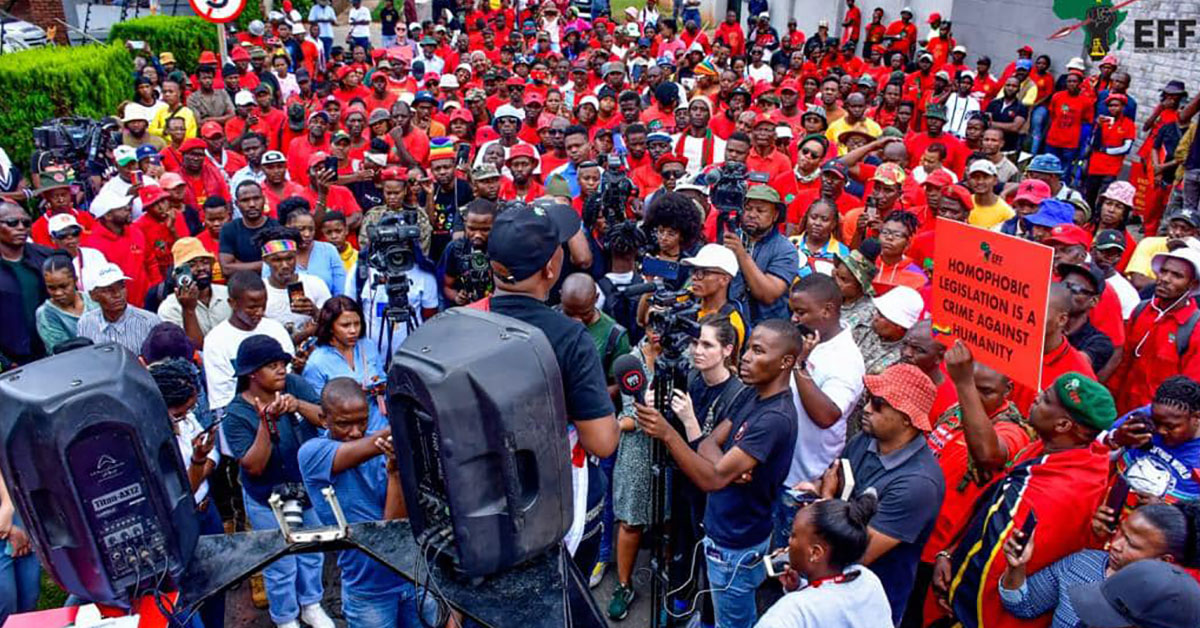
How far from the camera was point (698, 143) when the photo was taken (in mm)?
9039

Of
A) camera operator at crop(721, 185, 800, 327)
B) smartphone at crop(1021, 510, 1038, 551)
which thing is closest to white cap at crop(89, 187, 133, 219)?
camera operator at crop(721, 185, 800, 327)

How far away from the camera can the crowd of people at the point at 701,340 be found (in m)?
3.26

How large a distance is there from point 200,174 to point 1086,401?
7.28 metres

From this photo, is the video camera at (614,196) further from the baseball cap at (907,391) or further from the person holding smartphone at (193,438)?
the person holding smartphone at (193,438)

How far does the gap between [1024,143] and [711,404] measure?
10.4 metres

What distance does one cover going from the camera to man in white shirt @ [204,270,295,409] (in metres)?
4.92

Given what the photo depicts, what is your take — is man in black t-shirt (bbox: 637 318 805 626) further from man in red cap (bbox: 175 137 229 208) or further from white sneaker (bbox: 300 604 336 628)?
man in red cap (bbox: 175 137 229 208)

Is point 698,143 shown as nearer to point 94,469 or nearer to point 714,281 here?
point 714,281

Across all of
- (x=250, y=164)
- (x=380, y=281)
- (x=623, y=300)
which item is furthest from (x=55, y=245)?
(x=623, y=300)

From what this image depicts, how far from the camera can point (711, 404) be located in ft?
13.9

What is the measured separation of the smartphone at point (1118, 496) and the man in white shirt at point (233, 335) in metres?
4.07

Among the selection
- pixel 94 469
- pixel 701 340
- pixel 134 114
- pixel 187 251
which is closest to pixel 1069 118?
pixel 701 340

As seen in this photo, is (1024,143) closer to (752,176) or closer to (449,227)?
(752,176)

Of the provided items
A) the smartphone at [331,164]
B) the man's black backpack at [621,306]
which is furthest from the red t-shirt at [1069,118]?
the smartphone at [331,164]
